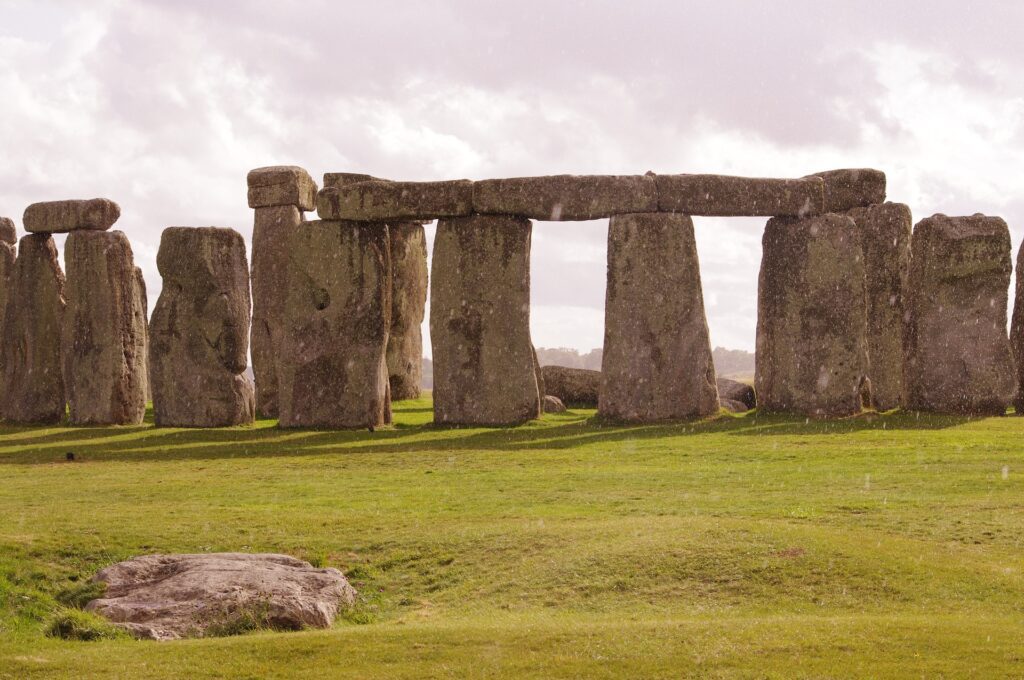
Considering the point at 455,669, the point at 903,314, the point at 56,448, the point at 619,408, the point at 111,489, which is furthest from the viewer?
the point at 903,314

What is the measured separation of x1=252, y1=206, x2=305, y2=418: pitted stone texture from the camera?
99.7 ft

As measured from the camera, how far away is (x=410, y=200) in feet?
84.5

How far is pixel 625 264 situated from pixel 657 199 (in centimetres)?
130

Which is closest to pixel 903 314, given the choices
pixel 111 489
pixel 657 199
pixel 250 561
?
pixel 657 199

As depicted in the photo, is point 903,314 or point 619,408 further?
point 903,314

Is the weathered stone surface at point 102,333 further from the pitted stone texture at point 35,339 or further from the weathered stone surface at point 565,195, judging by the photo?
the weathered stone surface at point 565,195

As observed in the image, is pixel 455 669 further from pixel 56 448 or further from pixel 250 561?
pixel 56 448

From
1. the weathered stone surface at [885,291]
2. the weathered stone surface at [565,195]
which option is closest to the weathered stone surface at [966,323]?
the weathered stone surface at [885,291]

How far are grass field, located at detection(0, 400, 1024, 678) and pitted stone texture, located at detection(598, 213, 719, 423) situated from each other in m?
2.21

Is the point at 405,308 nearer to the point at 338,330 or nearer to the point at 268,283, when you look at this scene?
the point at 268,283

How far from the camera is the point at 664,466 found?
20.0 metres

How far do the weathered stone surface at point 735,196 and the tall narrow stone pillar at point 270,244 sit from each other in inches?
350

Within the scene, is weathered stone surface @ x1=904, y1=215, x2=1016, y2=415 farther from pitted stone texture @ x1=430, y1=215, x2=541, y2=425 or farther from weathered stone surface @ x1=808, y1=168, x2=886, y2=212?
pitted stone texture @ x1=430, y1=215, x2=541, y2=425

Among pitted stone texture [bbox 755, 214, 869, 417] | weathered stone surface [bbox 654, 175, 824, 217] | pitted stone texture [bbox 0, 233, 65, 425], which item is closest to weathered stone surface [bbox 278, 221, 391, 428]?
weathered stone surface [bbox 654, 175, 824, 217]
